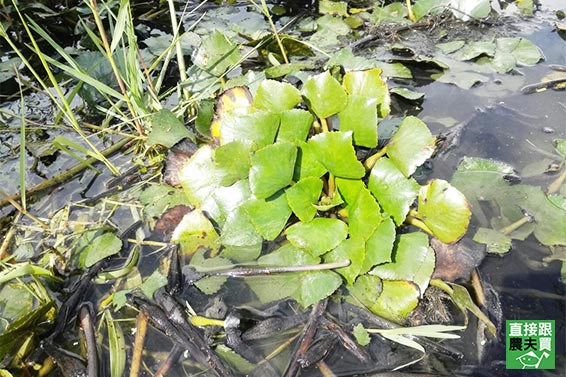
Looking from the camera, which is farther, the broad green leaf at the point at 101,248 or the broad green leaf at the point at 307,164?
the broad green leaf at the point at 101,248

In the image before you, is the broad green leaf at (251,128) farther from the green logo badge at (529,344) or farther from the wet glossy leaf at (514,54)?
the wet glossy leaf at (514,54)

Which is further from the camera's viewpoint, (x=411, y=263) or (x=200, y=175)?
(x=200, y=175)

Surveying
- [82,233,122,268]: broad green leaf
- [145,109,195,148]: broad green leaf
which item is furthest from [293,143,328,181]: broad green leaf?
[82,233,122,268]: broad green leaf

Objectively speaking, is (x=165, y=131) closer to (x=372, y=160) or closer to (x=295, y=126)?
(x=295, y=126)

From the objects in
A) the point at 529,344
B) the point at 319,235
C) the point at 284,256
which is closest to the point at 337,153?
the point at 319,235

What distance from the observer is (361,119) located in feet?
3.80

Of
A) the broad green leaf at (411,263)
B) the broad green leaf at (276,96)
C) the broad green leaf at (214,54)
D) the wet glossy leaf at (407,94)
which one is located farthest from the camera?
the broad green leaf at (214,54)

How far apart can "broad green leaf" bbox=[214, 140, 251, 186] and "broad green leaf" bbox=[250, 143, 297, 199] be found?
0.08m

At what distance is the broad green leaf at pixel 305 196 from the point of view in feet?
3.77

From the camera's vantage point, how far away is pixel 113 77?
1.90m

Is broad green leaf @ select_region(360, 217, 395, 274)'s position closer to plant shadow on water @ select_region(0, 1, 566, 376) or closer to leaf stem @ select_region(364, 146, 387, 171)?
plant shadow on water @ select_region(0, 1, 566, 376)

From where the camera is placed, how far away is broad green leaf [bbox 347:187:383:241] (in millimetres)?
1100

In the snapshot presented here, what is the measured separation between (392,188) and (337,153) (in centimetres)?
17

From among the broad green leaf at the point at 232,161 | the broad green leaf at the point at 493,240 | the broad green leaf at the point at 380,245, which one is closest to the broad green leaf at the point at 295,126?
the broad green leaf at the point at 232,161
